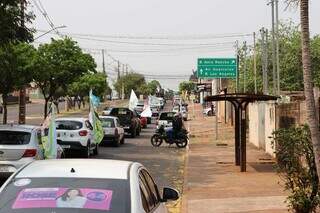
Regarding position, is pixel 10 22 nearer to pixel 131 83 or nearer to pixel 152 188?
pixel 152 188

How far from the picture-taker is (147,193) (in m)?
6.59

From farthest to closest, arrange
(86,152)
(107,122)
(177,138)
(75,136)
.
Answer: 1. (177,138)
2. (107,122)
3. (86,152)
4. (75,136)

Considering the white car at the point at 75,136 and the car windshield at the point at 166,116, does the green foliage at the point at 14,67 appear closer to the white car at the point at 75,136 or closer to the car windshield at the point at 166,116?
the white car at the point at 75,136

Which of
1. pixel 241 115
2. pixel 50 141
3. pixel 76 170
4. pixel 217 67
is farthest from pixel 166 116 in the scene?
pixel 76 170

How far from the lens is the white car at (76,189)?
5.63 m

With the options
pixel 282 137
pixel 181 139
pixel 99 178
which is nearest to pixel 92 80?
pixel 181 139

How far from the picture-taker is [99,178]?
607 centimetres

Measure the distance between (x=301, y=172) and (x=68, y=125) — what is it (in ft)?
52.5

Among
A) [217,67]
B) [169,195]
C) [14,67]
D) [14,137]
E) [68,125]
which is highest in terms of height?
[217,67]

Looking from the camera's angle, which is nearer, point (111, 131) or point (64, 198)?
point (64, 198)

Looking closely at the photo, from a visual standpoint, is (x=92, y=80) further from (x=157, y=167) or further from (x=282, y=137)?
(x=282, y=137)

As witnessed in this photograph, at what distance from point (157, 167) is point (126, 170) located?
16736 mm

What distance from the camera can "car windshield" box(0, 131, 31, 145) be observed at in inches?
626

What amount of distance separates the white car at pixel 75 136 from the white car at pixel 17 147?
28.2 feet
